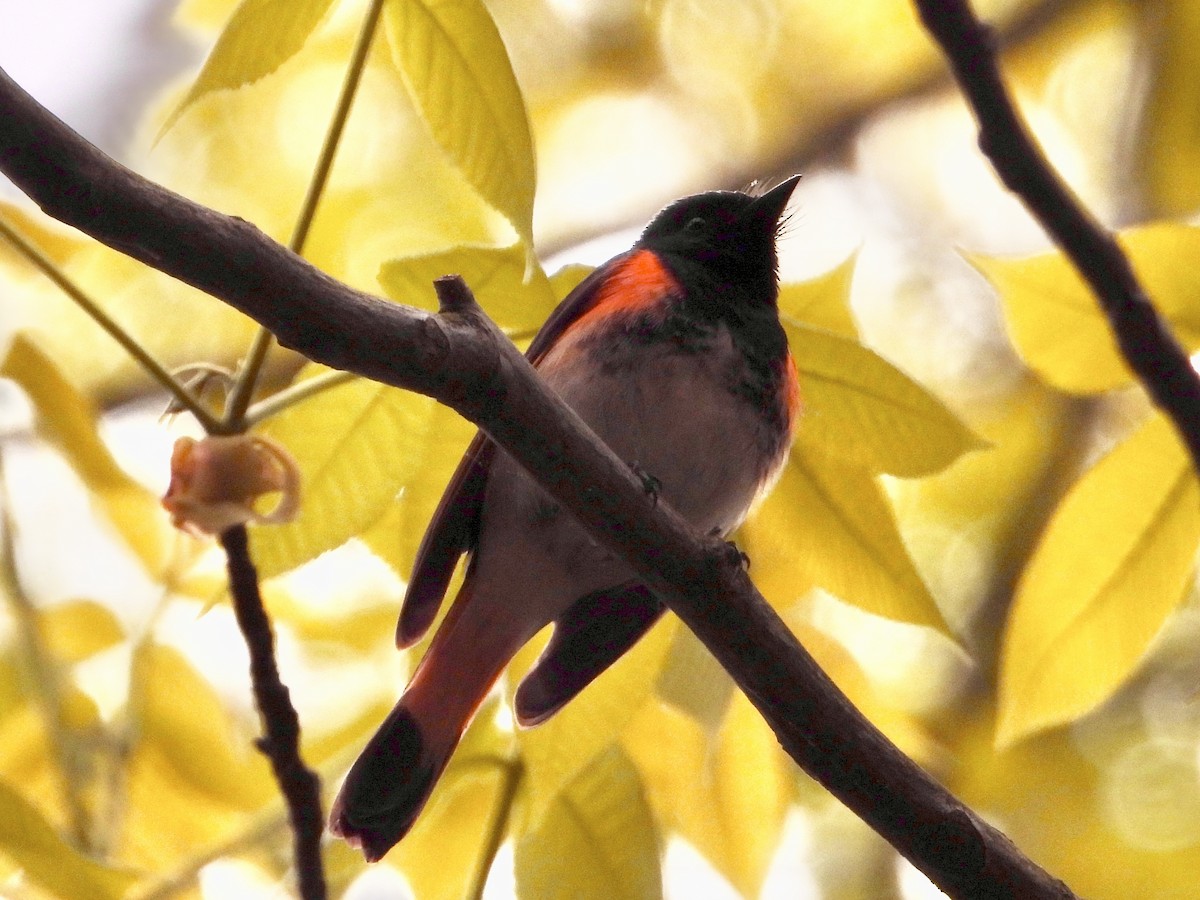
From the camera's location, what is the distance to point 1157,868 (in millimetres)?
3240

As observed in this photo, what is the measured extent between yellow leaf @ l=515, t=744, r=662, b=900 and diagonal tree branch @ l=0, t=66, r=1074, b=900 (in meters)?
0.35

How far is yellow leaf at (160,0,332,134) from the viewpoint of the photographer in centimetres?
161

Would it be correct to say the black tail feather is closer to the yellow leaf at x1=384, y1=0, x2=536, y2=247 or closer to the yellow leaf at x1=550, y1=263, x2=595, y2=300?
the yellow leaf at x1=550, y1=263, x2=595, y2=300

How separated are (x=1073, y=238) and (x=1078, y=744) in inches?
118

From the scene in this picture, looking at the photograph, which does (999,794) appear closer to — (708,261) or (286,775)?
(708,261)

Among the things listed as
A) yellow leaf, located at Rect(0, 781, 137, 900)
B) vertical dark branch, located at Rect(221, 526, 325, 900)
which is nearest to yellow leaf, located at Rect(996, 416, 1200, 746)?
vertical dark branch, located at Rect(221, 526, 325, 900)

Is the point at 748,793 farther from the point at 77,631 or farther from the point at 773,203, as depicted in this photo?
the point at 773,203

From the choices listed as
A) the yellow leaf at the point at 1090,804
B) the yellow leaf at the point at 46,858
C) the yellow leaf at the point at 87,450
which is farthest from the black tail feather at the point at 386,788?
the yellow leaf at the point at 1090,804

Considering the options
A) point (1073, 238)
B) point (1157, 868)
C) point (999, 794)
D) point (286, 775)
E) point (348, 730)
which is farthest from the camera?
point (999, 794)

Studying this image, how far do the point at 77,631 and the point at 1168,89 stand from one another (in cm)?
286

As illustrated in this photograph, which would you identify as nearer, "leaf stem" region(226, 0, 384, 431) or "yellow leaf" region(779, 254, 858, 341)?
"leaf stem" region(226, 0, 384, 431)

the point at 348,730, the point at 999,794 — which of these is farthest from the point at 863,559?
the point at 999,794

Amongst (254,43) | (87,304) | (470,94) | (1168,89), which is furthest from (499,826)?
(1168,89)

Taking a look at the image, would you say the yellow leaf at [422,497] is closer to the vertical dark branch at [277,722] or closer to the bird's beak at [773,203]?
the vertical dark branch at [277,722]
